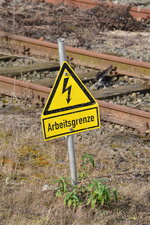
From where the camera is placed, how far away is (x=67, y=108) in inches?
227

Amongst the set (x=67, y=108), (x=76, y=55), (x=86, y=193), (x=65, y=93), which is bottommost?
(x=76, y=55)

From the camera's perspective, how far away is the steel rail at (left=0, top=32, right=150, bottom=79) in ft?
35.3

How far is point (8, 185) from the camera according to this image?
20.7ft

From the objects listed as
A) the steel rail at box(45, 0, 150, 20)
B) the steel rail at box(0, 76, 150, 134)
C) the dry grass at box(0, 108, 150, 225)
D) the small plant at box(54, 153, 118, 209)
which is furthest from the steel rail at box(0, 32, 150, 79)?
the small plant at box(54, 153, 118, 209)

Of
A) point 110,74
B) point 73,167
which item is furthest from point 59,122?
point 110,74

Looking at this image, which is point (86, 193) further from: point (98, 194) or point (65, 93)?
point (65, 93)

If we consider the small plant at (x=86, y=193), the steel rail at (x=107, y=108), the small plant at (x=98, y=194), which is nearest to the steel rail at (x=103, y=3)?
the steel rail at (x=107, y=108)

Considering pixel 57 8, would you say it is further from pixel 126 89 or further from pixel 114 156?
pixel 114 156

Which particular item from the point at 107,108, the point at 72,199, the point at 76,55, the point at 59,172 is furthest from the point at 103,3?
the point at 72,199

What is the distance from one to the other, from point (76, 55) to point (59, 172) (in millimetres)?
5094

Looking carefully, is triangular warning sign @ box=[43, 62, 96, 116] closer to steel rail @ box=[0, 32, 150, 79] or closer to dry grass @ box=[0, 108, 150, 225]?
dry grass @ box=[0, 108, 150, 225]

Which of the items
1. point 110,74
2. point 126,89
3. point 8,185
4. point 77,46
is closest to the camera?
point 8,185

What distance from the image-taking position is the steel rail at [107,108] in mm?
8406

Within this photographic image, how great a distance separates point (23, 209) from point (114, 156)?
2027 millimetres
